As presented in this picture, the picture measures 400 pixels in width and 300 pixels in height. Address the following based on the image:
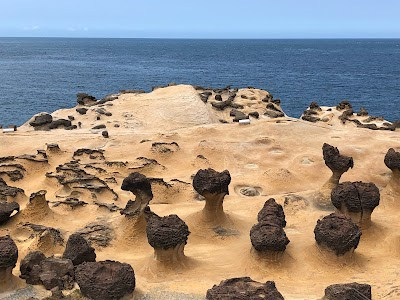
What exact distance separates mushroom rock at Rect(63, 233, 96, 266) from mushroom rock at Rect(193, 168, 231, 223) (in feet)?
16.9

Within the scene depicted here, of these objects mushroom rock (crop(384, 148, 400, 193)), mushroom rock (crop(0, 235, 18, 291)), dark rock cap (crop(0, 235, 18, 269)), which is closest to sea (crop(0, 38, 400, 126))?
mushroom rock (crop(384, 148, 400, 193))

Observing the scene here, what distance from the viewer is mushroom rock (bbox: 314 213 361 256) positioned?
1470cm

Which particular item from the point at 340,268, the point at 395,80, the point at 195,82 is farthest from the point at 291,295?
the point at 395,80

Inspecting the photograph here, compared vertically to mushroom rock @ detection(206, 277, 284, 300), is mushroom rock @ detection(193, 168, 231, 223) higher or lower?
lower

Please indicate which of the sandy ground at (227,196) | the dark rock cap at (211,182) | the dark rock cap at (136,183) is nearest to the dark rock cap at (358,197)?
the sandy ground at (227,196)

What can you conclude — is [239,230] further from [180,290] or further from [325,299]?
[325,299]

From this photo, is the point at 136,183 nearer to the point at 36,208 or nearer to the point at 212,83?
the point at 36,208

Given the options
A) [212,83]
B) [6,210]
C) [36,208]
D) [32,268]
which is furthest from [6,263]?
[212,83]

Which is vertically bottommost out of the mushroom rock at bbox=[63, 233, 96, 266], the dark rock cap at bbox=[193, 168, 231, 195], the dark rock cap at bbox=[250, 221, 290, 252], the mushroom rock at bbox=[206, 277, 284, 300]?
the mushroom rock at bbox=[63, 233, 96, 266]

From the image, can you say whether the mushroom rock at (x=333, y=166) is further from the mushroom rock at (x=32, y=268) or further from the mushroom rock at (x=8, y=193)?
the mushroom rock at (x=8, y=193)

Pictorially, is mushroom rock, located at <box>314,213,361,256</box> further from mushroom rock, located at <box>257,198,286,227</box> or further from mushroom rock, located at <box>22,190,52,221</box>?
mushroom rock, located at <box>22,190,52,221</box>

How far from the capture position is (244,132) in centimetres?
3002

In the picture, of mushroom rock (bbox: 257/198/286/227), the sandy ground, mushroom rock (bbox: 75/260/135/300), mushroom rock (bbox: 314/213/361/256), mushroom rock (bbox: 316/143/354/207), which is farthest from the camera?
mushroom rock (bbox: 316/143/354/207)

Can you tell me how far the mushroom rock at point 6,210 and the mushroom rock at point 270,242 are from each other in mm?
9765
